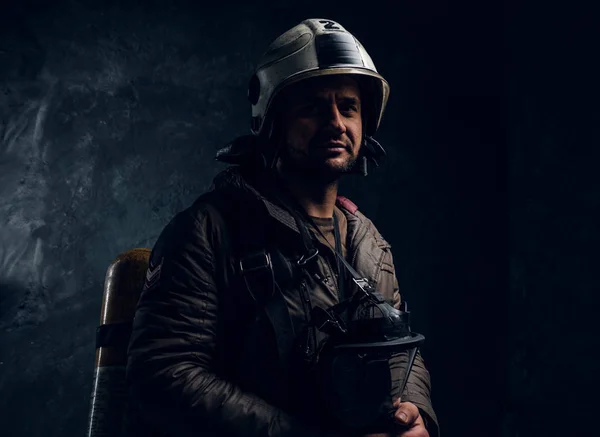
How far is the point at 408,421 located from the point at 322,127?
0.91 m

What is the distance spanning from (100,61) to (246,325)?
201cm

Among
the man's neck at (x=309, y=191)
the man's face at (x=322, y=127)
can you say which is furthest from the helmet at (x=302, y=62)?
the man's neck at (x=309, y=191)

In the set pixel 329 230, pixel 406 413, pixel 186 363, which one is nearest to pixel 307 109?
pixel 329 230

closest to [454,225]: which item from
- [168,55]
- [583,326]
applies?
[583,326]

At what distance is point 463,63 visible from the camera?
12.3 feet

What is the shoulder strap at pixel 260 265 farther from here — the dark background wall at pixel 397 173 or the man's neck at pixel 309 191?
the dark background wall at pixel 397 173

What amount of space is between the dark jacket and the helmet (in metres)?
0.27

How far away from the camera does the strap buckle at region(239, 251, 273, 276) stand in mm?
1895

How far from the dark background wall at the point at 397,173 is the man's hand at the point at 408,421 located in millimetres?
1522

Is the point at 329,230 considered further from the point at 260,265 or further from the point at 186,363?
the point at 186,363

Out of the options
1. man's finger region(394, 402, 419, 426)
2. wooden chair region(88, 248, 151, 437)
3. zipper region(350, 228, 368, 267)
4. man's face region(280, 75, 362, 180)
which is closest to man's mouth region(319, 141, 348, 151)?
man's face region(280, 75, 362, 180)

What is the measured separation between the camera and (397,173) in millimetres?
3664

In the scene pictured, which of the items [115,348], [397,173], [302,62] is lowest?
[115,348]

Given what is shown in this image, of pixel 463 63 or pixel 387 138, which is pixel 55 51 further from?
pixel 463 63
